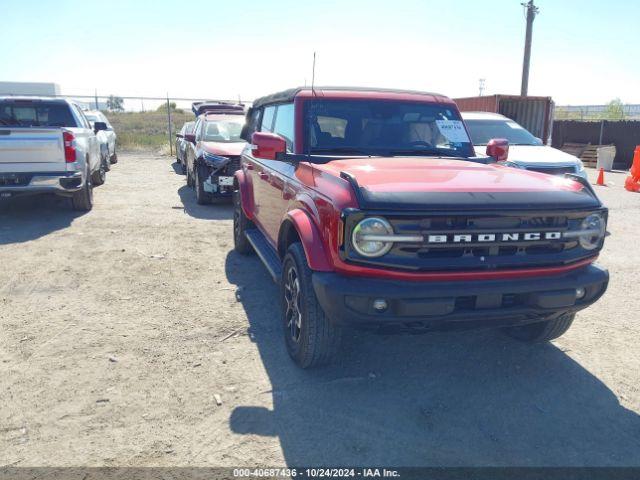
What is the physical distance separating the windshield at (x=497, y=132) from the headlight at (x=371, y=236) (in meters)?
6.89

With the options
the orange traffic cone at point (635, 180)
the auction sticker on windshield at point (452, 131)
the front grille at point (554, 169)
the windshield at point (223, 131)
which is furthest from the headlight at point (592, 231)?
the orange traffic cone at point (635, 180)

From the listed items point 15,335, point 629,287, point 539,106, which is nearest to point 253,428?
point 15,335

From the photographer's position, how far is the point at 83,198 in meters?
8.70

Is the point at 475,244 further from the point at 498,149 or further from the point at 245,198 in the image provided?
the point at 245,198

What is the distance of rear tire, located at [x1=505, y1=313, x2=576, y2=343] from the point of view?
3846mm

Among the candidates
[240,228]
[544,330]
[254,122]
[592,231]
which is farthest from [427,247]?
[254,122]

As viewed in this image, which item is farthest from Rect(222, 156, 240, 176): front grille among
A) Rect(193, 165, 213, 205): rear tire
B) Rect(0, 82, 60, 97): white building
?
Rect(0, 82, 60, 97): white building

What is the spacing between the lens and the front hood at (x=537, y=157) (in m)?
8.07

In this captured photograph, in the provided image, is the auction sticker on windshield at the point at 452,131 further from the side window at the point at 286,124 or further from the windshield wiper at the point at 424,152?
the side window at the point at 286,124

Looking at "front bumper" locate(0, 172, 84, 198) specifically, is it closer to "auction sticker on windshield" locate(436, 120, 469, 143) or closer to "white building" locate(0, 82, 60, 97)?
"auction sticker on windshield" locate(436, 120, 469, 143)

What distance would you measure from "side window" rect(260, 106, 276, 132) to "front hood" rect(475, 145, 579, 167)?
3.74 m

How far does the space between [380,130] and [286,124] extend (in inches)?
33.6

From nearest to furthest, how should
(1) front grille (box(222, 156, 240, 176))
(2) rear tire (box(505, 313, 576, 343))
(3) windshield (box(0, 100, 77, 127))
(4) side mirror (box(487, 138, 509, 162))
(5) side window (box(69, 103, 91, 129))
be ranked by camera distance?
(2) rear tire (box(505, 313, 576, 343)) → (4) side mirror (box(487, 138, 509, 162)) → (3) windshield (box(0, 100, 77, 127)) → (5) side window (box(69, 103, 91, 129)) → (1) front grille (box(222, 156, 240, 176))

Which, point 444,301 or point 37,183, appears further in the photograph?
point 37,183
